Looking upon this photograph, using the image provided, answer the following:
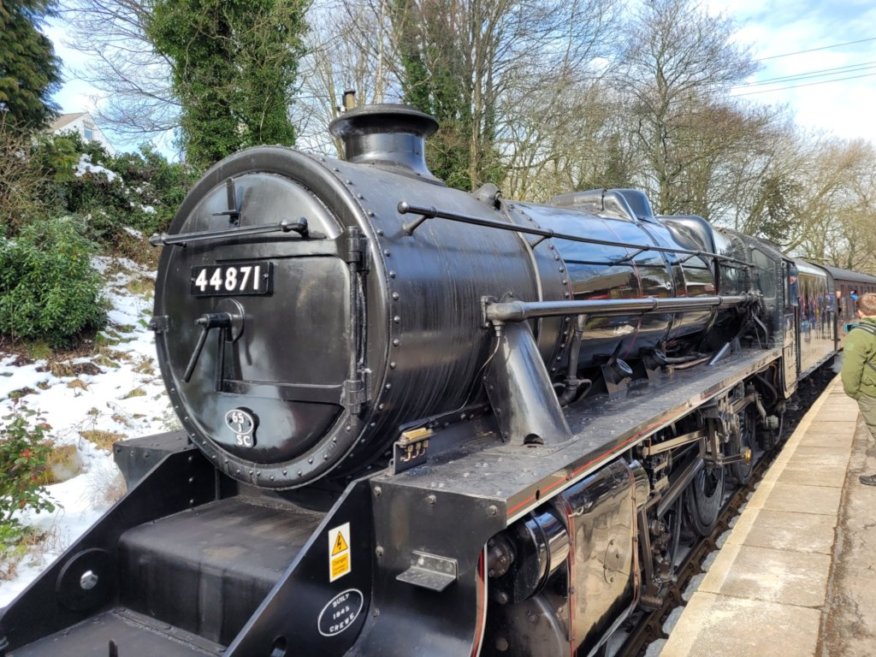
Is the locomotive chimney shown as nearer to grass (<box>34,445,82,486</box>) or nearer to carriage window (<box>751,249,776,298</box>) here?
grass (<box>34,445,82,486</box>)

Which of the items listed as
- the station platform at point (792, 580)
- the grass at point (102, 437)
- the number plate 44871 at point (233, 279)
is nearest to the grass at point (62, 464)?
the grass at point (102, 437)

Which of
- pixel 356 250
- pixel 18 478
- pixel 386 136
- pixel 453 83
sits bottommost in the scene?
pixel 18 478

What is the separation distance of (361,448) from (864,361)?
5917 millimetres

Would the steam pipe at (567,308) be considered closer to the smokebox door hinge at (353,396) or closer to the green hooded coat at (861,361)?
the smokebox door hinge at (353,396)

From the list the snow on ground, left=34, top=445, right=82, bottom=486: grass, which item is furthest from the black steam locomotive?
left=34, top=445, right=82, bottom=486: grass

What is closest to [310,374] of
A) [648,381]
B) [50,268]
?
[648,381]

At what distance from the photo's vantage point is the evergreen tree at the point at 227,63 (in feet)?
35.1

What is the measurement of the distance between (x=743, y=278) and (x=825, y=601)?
435 cm

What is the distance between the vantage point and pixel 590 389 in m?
4.16

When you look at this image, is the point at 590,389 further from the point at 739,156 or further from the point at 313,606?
the point at 739,156

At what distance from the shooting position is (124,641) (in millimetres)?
2428

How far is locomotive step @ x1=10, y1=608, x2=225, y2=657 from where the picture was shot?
2.32m

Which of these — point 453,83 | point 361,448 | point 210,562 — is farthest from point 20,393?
point 453,83

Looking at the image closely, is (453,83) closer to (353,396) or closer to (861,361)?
(861,361)
